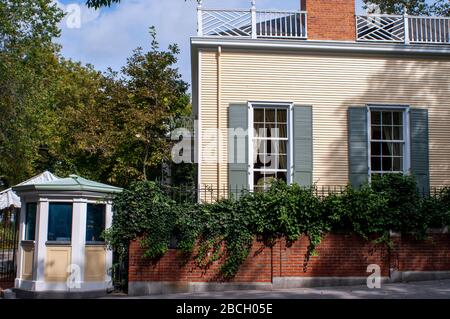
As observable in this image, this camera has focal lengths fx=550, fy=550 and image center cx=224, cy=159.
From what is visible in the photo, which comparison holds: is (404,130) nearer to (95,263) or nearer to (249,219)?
(249,219)

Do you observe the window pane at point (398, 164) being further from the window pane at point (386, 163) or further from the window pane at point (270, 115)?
the window pane at point (270, 115)

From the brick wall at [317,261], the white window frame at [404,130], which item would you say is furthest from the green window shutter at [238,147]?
the white window frame at [404,130]

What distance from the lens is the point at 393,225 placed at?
13641 mm

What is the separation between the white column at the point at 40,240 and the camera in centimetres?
1262

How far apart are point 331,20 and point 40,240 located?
10.9 m

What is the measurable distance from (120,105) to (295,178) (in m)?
11.7

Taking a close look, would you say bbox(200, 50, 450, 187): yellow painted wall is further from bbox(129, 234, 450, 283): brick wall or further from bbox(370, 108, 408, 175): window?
bbox(129, 234, 450, 283): brick wall

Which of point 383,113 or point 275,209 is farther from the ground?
point 383,113

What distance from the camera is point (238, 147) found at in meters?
16.2

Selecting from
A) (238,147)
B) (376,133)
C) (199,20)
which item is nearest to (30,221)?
(238,147)

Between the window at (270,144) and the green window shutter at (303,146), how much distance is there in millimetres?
347

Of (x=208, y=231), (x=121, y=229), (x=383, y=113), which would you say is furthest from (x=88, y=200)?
(x=383, y=113)

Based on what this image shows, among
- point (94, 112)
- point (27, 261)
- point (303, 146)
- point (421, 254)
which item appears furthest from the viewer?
point (94, 112)

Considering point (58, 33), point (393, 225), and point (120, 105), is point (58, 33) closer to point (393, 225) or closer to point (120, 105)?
point (120, 105)
